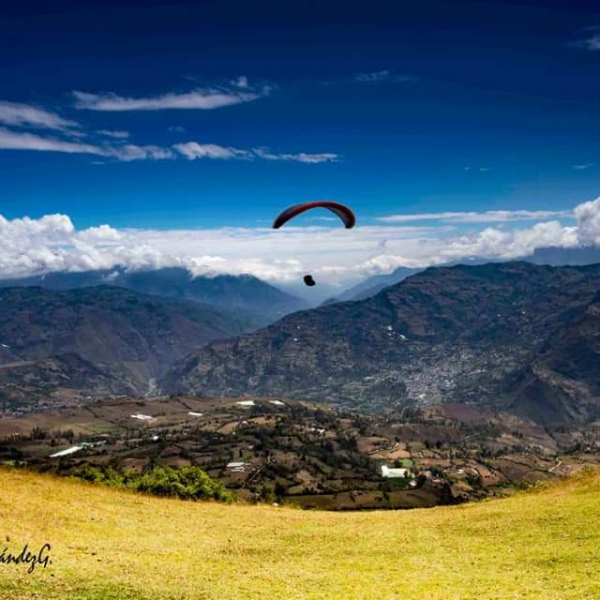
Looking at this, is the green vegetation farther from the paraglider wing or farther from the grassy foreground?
the paraglider wing

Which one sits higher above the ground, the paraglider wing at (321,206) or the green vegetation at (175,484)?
the paraglider wing at (321,206)

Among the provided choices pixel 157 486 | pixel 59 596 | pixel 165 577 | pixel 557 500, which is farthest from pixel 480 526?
pixel 157 486

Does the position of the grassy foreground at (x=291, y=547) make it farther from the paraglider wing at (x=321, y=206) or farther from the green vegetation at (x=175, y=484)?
the paraglider wing at (x=321, y=206)

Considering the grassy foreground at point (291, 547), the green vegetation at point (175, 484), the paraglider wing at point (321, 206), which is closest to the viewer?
the grassy foreground at point (291, 547)

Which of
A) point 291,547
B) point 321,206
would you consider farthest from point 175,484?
point 321,206

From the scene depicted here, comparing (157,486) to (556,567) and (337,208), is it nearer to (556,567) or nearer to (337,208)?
(337,208)

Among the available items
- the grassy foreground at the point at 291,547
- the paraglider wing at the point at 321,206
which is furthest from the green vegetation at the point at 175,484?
the paraglider wing at the point at 321,206
